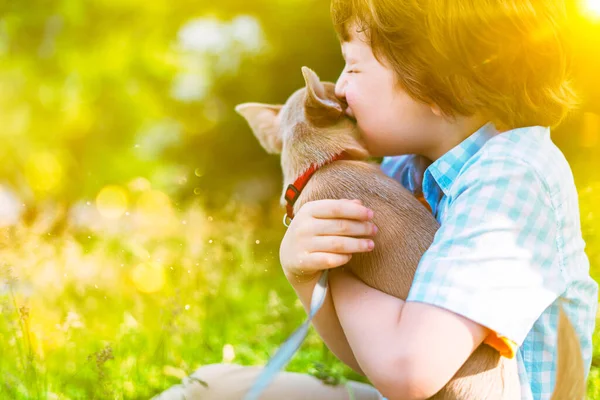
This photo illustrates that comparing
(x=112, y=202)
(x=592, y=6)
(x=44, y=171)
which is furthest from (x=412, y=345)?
(x=44, y=171)

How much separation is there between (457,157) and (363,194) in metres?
0.24

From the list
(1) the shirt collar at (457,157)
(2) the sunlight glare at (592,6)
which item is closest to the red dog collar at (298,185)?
(1) the shirt collar at (457,157)

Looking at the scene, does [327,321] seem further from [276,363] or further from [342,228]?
[276,363]

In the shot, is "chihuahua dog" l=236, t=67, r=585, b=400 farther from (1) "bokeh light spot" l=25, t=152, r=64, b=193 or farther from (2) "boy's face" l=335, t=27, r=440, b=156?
(1) "bokeh light spot" l=25, t=152, r=64, b=193

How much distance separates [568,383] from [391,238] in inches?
20.5

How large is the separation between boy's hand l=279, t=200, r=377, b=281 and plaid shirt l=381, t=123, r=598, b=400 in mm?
145

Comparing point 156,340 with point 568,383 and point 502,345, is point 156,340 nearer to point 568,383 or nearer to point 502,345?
point 502,345

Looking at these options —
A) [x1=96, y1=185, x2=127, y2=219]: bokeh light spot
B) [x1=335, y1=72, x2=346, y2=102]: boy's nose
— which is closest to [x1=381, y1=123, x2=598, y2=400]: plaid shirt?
[x1=335, y1=72, x2=346, y2=102]: boy's nose

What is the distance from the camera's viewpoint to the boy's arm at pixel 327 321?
1.41m

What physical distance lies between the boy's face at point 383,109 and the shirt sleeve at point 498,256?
277mm

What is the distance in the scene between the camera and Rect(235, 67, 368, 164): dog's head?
1.54 metres

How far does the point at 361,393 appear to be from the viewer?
1764 millimetres

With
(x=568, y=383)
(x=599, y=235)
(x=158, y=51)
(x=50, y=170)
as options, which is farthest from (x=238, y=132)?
(x=568, y=383)

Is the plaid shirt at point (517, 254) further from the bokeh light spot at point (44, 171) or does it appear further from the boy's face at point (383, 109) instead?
the bokeh light spot at point (44, 171)
